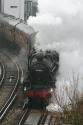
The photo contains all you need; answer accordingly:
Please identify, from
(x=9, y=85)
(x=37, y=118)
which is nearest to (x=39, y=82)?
(x=37, y=118)

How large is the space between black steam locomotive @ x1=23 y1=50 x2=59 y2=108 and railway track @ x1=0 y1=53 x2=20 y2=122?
134cm

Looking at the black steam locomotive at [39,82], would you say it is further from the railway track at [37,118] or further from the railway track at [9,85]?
the railway track at [9,85]

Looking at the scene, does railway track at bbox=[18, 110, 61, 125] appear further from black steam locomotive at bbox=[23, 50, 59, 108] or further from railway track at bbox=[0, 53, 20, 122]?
railway track at bbox=[0, 53, 20, 122]

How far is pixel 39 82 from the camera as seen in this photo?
23625mm

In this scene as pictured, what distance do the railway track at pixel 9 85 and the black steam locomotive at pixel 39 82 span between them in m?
1.34

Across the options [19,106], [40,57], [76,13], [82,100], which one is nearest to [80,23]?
[76,13]

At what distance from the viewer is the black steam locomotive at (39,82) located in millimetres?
23156

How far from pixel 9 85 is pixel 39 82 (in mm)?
5177

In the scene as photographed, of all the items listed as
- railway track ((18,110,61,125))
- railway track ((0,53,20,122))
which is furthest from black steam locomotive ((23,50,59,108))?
railway track ((0,53,20,122))

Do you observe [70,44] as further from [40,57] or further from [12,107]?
[12,107]

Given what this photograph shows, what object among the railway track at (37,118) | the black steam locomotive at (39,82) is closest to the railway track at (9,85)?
the railway track at (37,118)

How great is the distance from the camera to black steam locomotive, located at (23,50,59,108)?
23.2 m

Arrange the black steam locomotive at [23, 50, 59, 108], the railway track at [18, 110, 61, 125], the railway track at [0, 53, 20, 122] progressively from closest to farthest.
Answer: the railway track at [18, 110, 61, 125]
the black steam locomotive at [23, 50, 59, 108]
the railway track at [0, 53, 20, 122]

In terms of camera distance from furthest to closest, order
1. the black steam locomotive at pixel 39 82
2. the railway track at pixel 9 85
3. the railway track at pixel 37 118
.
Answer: the railway track at pixel 9 85 < the black steam locomotive at pixel 39 82 < the railway track at pixel 37 118
